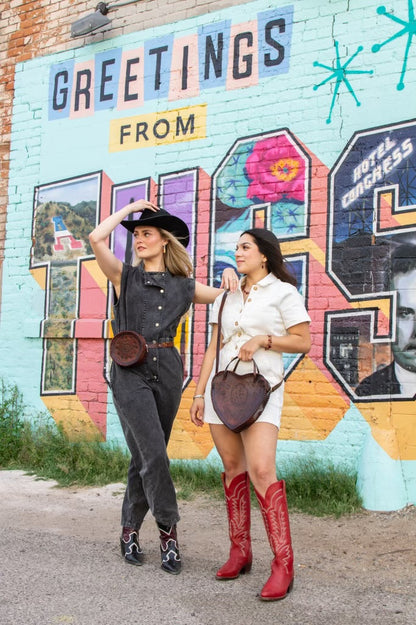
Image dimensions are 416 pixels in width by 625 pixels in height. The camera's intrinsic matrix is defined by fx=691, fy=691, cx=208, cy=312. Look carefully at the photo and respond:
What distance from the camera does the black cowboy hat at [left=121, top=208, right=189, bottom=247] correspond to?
13.0 feet

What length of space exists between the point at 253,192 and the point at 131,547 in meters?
3.29

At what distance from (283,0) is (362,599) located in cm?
488

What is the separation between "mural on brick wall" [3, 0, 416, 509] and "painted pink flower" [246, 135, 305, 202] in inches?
0.5

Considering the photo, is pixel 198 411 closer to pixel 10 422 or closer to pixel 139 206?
pixel 139 206

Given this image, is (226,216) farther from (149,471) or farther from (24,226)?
(149,471)

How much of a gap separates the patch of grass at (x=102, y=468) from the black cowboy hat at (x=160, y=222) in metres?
2.29

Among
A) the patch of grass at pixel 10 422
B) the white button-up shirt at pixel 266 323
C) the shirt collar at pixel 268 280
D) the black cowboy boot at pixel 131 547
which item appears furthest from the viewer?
the patch of grass at pixel 10 422

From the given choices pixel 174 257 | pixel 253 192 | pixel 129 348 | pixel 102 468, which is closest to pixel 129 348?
pixel 129 348

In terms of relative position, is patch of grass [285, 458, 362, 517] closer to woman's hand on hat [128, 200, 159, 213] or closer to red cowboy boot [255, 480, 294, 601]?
red cowboy boot [255, 480, 294, 601]

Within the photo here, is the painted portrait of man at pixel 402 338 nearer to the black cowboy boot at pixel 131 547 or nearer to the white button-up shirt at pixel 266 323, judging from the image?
the white button-up shirt at pixel 266 323

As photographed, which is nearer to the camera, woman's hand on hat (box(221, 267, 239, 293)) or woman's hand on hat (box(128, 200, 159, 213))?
woman's hand on hat (box(221, 267, 239, 293))

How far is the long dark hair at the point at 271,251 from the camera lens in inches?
146

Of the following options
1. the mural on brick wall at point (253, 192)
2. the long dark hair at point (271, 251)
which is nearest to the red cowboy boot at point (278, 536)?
the long dark hair at point (271, 251)

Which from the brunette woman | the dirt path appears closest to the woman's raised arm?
the brunette woman
